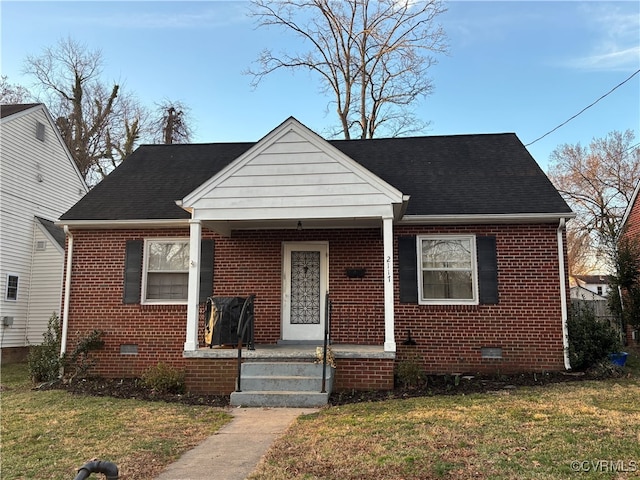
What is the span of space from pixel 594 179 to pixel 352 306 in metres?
23.6

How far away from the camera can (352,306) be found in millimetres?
9383

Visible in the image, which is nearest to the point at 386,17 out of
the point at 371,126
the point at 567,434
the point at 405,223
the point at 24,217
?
the point at 371,126

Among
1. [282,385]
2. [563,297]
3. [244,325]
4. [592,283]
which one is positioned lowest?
[282,385]

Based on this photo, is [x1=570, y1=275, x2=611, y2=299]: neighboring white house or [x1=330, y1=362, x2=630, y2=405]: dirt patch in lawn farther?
[x1=570, y1=275, x2=611, y2=299]: neighboring white house

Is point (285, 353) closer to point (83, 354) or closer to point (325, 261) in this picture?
point (325, 261)

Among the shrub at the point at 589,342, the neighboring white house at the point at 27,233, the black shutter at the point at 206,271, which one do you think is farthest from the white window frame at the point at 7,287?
the shrub at the point at 589,342

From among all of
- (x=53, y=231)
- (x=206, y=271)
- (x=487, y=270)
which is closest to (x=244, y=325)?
(x=206, y=271)

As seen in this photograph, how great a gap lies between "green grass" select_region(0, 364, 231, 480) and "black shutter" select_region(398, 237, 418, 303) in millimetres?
4127

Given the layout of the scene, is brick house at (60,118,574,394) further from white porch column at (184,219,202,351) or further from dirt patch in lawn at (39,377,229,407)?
dirt patch in lawn at (39,377,229,407)

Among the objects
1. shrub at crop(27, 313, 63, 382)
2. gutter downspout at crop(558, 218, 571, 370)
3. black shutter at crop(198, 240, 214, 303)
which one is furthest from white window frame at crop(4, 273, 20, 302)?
gutter downspout at crop(558, 218, 571, 370)

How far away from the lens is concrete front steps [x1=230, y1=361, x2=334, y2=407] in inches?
278

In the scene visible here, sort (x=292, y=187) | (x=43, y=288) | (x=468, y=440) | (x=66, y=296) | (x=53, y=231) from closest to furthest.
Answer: (x=468, y=440) < (x=292, y=187) < (x=66, y=296) < (x=43, y=288) < (x=53, y=231)

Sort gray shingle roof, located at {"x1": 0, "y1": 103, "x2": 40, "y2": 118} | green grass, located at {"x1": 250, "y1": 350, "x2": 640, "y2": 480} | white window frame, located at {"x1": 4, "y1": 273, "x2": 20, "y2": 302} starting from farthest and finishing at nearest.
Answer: gray shingle roof, located at {"x1": 0, "y1": 103, "x2": 40, "y2": 118}
white window frame, located at {"x1": 4, "y1": 273, "x2": 20, "y2": 302}
green grass, located at {"x1": 250, "y1": 350, "x2": 640, "y2": 480}

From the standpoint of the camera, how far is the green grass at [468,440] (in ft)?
12.8
